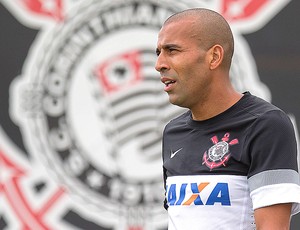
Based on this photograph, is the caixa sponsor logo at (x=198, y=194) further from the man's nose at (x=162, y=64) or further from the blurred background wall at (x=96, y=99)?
the blurred background wall at (x=96, y=99)

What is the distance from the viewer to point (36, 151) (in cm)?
547

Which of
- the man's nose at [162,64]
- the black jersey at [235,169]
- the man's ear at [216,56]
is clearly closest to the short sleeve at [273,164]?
the black jersey at [235,169]

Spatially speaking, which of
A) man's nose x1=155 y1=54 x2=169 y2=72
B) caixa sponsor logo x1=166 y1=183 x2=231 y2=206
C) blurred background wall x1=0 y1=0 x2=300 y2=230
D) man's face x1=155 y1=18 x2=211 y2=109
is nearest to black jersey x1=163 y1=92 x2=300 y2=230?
caixa sponsor logo x1=166 y1=183 x2=231 y2=206

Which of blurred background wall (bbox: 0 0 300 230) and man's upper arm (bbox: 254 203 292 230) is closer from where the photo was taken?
man's upper arm (bbox: 254 203 292 230)

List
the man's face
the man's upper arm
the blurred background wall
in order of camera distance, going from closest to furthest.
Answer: the man's upper arm, the man's face, the blurred background wall

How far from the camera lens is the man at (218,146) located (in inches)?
98.4

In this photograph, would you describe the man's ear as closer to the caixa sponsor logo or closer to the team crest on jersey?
the team crest on jersey

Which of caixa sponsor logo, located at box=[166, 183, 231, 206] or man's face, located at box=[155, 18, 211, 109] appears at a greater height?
man's face, located at box=[155, 18, 211, 109]

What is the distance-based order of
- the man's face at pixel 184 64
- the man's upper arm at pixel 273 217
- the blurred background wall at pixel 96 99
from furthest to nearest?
the blurred background wall at pixel 96 99, the man's face at pixel 184 64, the man's upper arm at pixel 273 217

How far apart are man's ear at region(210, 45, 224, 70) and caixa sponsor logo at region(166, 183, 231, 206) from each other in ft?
1.30

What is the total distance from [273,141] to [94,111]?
3.08 metres

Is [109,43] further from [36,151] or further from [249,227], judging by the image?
[249,227]

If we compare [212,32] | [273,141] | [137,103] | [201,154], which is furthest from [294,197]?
[137,103]

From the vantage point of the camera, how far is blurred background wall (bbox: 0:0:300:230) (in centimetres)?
545
